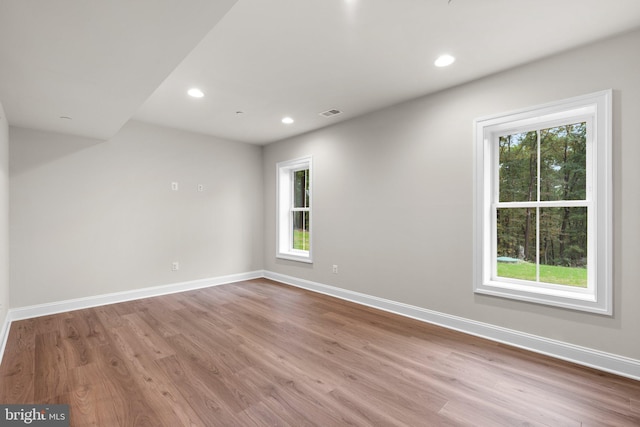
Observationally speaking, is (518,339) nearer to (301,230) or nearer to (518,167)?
(518,167)

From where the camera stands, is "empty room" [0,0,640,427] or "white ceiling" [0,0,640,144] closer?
"white ceiling" [0,0,640,144]

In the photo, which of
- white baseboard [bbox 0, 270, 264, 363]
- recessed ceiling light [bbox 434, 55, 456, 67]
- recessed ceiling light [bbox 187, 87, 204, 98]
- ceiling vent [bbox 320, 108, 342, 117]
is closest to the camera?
recessed ceiling light [bbox 434, 55, 456, 67]

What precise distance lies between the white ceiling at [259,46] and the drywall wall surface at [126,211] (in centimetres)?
65

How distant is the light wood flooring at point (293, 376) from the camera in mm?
1830

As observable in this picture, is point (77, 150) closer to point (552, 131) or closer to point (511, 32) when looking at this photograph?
point (511, 32)

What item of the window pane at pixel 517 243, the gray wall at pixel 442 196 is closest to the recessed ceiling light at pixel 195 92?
the gray wall at pixel 442 196

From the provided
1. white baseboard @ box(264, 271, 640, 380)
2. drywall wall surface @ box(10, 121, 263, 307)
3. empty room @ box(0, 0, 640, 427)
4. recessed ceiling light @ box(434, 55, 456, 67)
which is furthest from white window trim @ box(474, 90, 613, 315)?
drywall wall surface @ box(10, 121, 263, 307)

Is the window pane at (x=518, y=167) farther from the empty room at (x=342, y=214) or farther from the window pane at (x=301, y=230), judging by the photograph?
the window pane at (x=301, y=230)

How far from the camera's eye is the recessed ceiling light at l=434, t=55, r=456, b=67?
2594 millimetres

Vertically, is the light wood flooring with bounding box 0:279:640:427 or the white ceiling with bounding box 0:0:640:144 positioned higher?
the white ceiling with bounding box 0:0:640:144

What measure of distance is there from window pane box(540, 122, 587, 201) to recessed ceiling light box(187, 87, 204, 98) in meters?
3.45

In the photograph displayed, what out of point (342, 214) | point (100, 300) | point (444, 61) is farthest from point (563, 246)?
point (100, 300)

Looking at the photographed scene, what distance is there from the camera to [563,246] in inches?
107

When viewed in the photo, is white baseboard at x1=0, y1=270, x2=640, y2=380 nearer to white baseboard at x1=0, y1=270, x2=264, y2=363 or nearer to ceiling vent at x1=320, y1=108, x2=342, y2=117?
white baseboard at x1=0, y1=270, x2=264, y2=363
